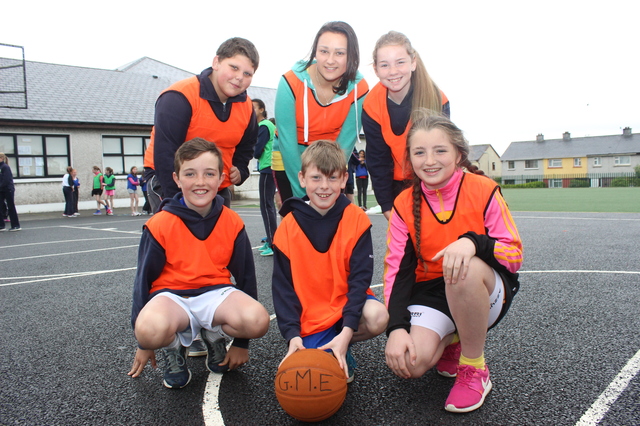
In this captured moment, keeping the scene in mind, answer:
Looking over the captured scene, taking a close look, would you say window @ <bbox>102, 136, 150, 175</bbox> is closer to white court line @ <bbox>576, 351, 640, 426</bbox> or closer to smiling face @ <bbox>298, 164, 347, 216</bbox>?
smiling face @ <bbox>298, 164, 347, 216</bbox>

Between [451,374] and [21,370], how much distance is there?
8.04 ft

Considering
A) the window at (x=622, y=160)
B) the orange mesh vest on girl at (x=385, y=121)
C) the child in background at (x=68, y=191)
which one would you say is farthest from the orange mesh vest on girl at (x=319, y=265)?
the window at (x=622, y=160)

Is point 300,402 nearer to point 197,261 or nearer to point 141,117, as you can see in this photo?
point 197,261

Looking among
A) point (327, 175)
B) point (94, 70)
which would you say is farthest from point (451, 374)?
point (94, 70)

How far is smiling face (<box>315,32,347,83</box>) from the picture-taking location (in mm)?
3078

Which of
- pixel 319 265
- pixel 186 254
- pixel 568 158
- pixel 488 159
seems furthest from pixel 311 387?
pixel 488 159

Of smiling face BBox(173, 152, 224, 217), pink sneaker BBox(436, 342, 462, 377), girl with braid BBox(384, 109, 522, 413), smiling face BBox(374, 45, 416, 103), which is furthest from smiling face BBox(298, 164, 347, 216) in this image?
pink sneaker BBox(436, 342, 462, 377)

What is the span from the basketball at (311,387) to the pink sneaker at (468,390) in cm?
52

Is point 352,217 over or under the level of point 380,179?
under

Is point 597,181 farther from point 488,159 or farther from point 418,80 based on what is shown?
point 418,80

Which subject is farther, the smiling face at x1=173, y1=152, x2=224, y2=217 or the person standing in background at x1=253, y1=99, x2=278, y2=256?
the person standing in background at x1=253, y1=99, x2=278, y2=256

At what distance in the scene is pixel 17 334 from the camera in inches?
129

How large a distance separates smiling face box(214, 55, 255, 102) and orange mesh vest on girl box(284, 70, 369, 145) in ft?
0.94

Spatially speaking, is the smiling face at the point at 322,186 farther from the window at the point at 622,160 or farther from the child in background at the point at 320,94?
the window at the point at 622,160
